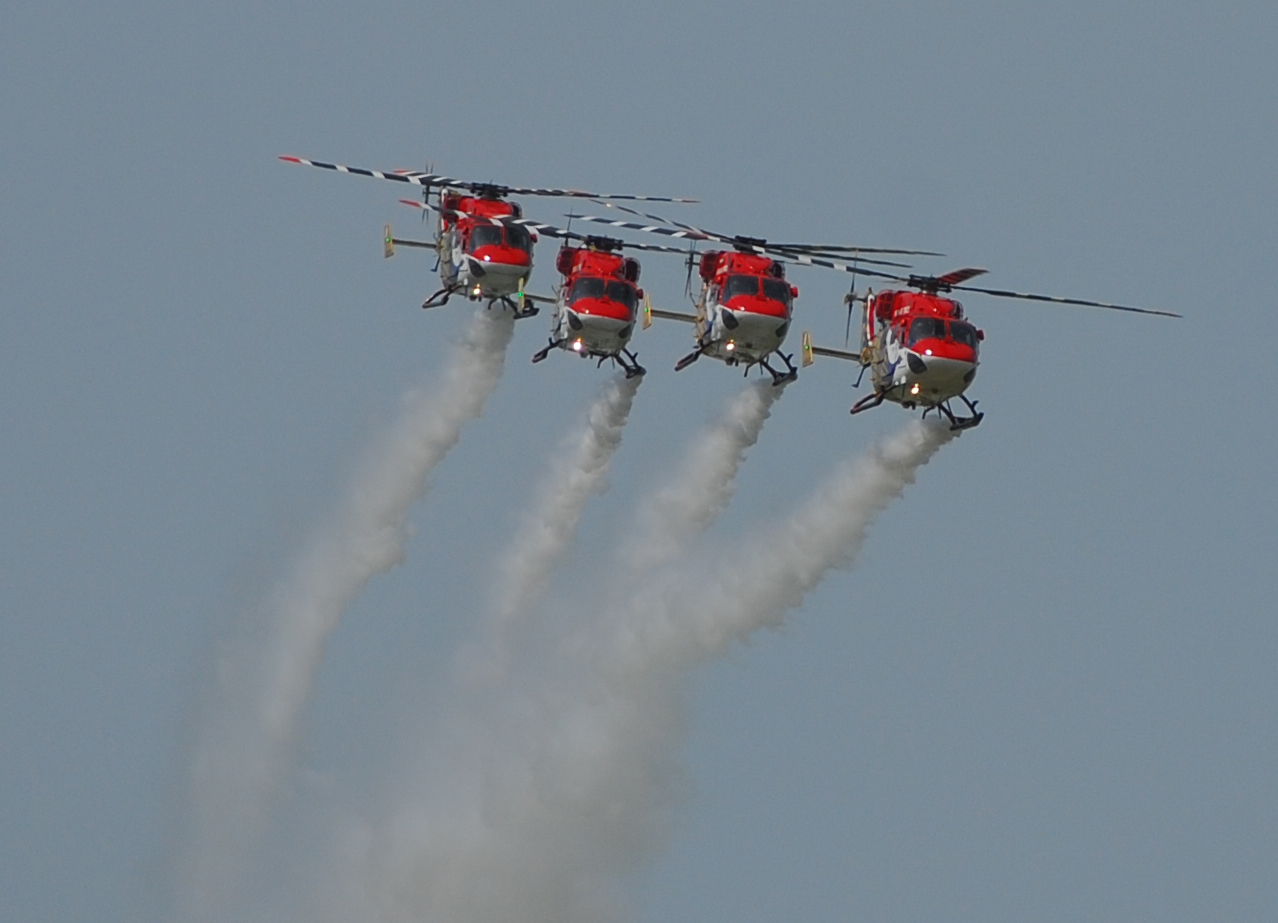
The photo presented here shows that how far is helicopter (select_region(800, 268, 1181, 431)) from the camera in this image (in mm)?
62500

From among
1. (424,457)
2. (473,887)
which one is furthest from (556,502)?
(473,887)

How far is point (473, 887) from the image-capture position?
71.4m

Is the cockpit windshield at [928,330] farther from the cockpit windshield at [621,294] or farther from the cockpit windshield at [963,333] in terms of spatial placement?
the cockpit windshield at [621,294]

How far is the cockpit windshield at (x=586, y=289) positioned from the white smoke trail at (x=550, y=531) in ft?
16.6

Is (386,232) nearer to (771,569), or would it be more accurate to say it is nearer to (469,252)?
(469,252)

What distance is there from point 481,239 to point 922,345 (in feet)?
34.3

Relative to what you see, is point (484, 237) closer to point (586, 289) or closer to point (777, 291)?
point (586, 289)

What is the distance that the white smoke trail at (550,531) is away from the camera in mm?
71312

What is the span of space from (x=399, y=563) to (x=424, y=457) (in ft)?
7.49

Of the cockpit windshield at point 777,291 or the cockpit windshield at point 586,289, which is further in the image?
the cockpit windshield at point 586,289

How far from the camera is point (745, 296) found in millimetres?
64812

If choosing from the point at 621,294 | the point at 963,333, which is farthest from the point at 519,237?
the point at 963,333

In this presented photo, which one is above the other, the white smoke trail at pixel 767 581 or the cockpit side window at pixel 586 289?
the cockpit side window at pixel 586 289

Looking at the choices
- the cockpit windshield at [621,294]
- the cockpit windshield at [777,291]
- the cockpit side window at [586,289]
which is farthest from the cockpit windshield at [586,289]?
the cockpit windshield at [777,291]
